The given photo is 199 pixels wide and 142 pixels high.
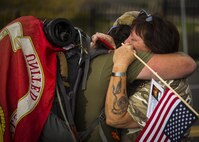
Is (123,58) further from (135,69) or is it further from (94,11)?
(94,11)

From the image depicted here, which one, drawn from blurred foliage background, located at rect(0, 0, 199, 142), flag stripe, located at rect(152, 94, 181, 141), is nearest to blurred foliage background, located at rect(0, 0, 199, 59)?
blurred foliage background, located at rect(0, 0, 199, 142)

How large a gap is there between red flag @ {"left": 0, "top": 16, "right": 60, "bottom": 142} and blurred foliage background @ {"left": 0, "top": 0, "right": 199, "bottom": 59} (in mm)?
10384

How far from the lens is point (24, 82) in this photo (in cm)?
236

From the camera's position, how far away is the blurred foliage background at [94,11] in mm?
13227

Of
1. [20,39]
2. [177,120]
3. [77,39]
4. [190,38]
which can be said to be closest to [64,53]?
[77,39]

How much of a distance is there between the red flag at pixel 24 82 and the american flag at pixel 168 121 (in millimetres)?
698

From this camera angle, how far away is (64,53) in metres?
2.61

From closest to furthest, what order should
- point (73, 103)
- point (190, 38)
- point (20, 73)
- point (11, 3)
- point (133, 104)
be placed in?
point (20, 73), point (73, 103), point (133, 104), point (11, 3), point (190, 38)

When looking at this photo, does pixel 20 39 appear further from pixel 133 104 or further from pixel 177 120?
pixel 177 120

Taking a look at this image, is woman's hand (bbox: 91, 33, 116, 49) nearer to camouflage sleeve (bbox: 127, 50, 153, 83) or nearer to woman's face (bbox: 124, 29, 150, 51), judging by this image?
woman's face (bbox: 124, 29, 150, 51)

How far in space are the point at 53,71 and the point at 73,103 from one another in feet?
0.78

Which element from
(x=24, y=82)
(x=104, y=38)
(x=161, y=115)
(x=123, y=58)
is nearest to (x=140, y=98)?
(x=161, y=115)

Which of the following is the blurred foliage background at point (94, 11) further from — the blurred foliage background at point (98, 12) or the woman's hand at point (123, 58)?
the woman's hand at point (123, 58)

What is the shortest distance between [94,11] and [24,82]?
1163 cm
